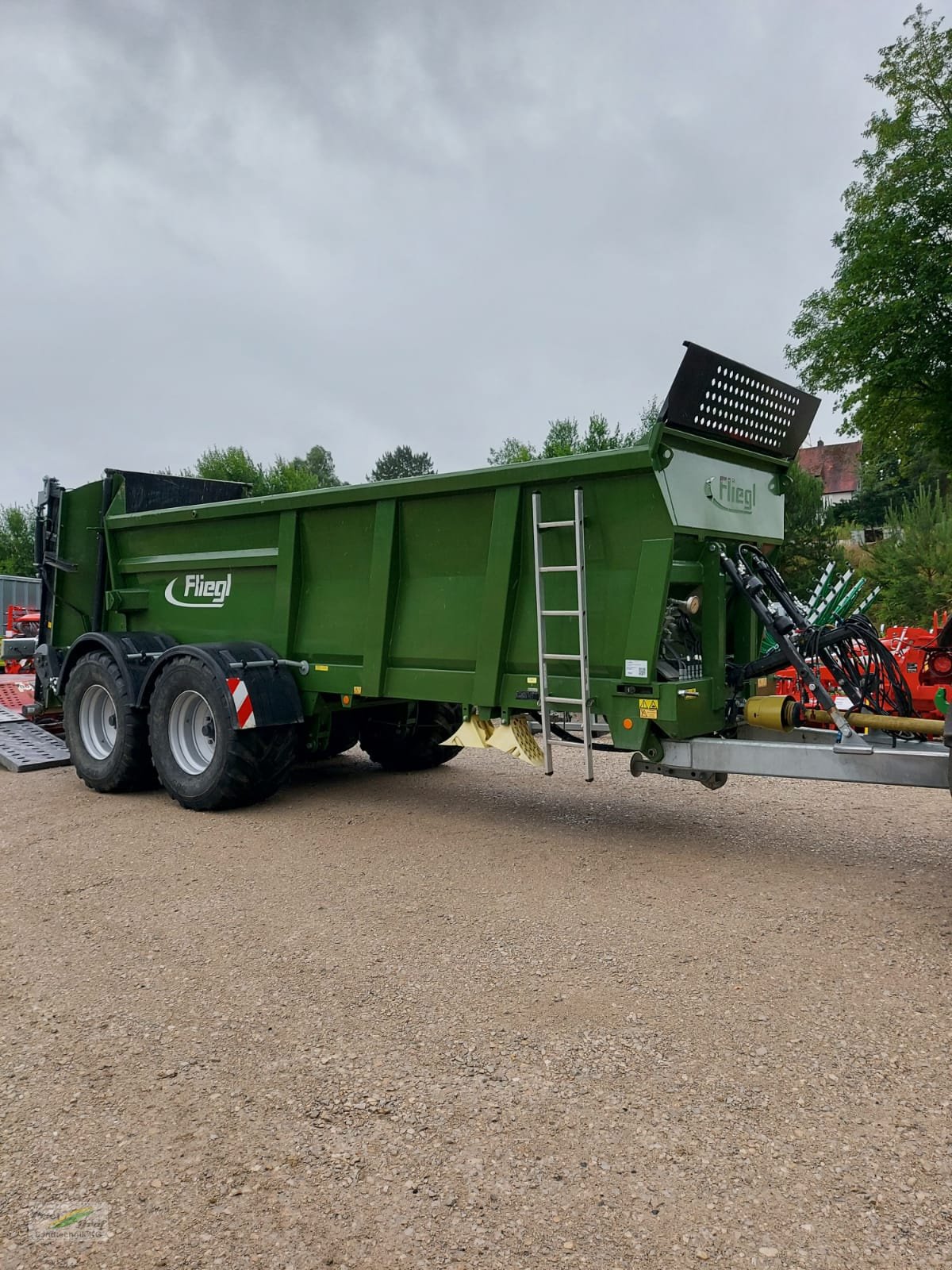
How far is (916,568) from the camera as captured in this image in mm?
17938

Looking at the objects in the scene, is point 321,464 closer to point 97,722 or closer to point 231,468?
point 231,468

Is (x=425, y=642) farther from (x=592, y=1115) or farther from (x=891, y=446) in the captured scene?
(x=891, y=446)

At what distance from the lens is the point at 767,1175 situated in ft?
8.54

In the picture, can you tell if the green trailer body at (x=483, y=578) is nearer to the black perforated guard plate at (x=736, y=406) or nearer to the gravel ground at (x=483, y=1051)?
the black perforated guard plate at (x=736, y=406)

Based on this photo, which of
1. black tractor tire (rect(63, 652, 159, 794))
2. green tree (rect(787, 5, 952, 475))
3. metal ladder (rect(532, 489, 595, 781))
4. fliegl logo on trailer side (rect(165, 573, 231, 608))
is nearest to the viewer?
metal ladder (rect(532, 489, 595, 781))

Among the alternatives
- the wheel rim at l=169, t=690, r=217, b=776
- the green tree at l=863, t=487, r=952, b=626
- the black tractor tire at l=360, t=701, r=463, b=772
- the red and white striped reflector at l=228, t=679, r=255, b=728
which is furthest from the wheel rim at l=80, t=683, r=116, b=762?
the green tree at l=863, t=487, r=952, b=626

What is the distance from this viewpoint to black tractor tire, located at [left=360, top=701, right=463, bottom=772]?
8.57m

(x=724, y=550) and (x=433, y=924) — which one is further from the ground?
(x=724, y=550)

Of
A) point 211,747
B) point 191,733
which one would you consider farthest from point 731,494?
point 191,733

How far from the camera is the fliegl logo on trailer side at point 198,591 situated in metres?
7.93

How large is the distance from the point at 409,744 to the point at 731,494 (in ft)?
13.4

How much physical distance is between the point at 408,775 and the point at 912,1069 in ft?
19.3

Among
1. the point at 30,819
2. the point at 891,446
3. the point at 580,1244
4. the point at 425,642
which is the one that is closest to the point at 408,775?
the point at 425,642

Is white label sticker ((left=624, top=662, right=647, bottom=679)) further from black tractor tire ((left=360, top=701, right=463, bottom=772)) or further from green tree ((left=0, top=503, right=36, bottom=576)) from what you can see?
green tree ((left=0, top=503, right=36, bottom=576))
